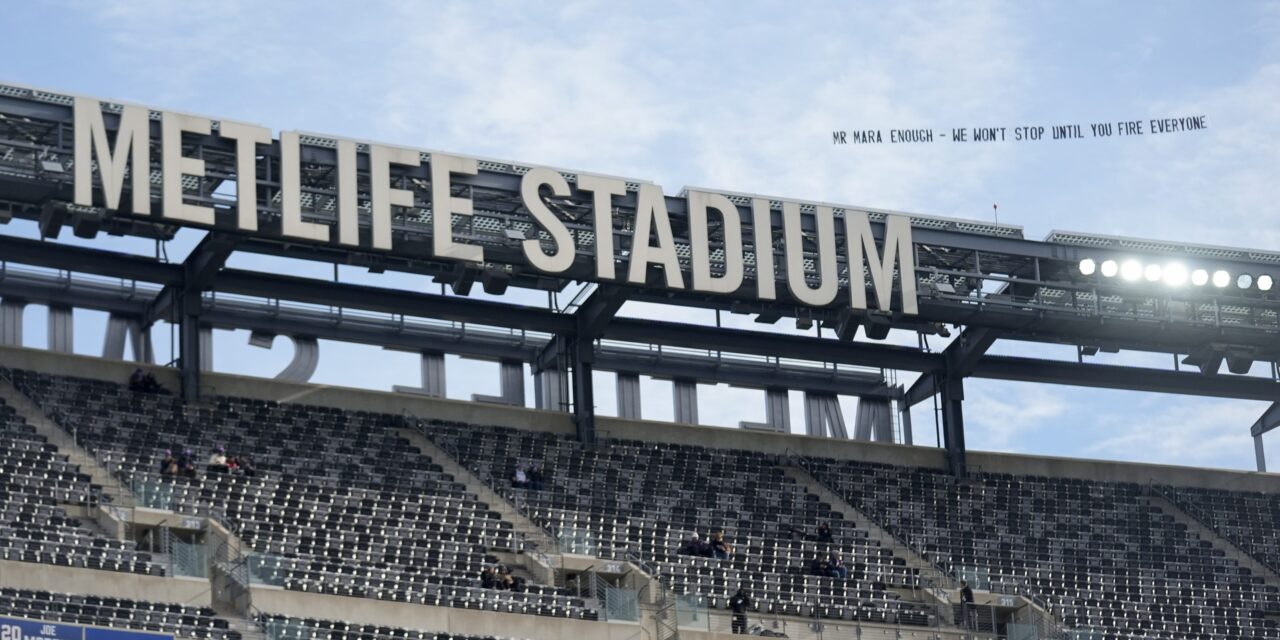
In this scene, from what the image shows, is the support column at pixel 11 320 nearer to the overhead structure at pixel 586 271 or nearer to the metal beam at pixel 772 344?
the overhead structure at pixel 586 271

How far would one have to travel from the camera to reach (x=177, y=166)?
53469 millimetres

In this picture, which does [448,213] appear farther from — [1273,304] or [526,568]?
[1273,304]

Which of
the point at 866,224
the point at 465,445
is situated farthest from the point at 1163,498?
the point at 465,445

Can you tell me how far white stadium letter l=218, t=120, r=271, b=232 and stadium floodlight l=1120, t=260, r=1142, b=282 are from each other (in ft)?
73.9

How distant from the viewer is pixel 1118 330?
6309 cm

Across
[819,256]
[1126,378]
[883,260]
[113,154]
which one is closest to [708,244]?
[819,256]

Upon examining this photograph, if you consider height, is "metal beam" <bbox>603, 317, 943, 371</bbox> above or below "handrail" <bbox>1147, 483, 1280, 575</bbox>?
above

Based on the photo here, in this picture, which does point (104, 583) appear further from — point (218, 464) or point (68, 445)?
point (68, 445)

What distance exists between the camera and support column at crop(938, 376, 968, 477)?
64250 mm

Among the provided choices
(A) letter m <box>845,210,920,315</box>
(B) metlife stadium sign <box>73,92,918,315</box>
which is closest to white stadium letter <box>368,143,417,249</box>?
(B) metlife stadium sign <box>73,92,918,315</box>

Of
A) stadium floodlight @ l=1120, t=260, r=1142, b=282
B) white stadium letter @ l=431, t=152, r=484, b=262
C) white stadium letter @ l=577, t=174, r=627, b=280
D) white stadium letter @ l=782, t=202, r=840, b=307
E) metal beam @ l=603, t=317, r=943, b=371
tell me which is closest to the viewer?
white stadium letter @ l=431, t=152, r=484, b=262

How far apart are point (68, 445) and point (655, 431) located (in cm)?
1585

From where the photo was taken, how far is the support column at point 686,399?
63688 millimetres

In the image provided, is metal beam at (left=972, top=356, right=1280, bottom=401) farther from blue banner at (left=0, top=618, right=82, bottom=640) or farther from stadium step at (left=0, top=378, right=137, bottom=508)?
blue banner at (left=0, top=618, right=82, bottom=640)
